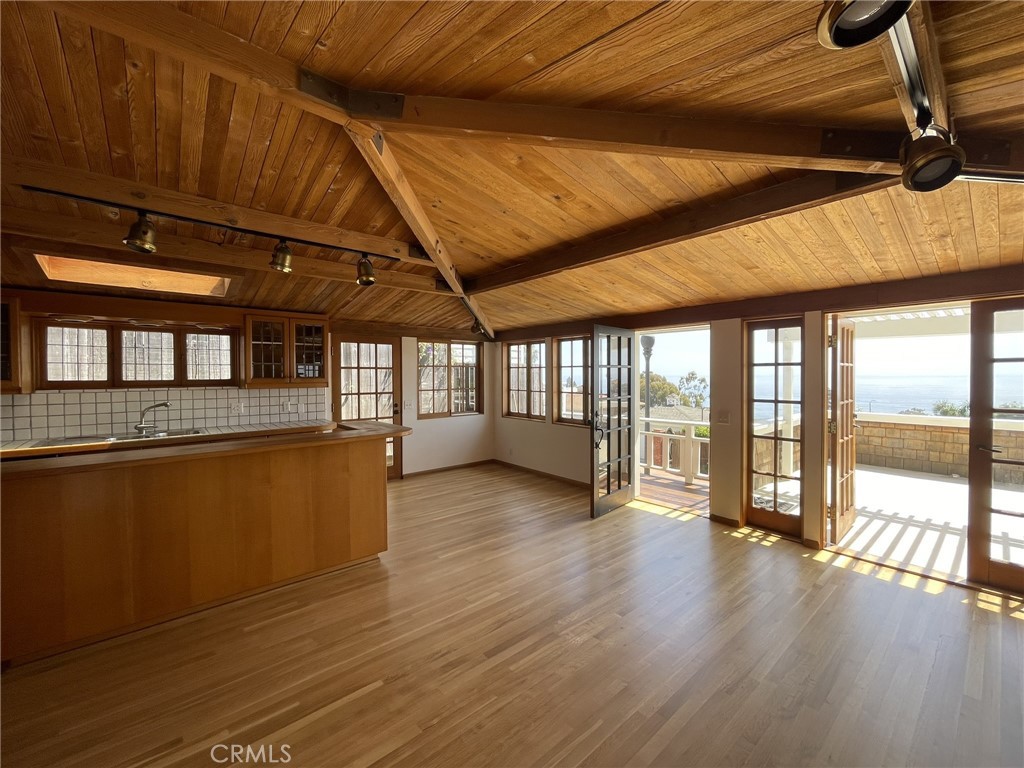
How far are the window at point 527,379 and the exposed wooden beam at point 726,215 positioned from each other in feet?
8.40

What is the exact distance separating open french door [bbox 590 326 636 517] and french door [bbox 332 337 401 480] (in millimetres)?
2915

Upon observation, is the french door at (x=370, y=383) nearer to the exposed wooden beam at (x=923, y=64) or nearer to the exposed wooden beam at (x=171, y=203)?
the exposed wooden beam at (x=171, y=203)

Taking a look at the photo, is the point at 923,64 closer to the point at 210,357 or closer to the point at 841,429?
the point at 841,429

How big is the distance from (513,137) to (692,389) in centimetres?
962

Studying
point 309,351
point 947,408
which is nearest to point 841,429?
point 947,408

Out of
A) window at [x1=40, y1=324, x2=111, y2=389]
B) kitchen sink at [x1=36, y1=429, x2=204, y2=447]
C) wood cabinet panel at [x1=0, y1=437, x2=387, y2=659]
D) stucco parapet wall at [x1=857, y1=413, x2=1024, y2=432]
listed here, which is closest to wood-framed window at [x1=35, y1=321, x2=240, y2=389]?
window at [x1=40, y1=324, x2=111, y2=389]

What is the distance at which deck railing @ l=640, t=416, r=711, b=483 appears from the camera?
5.71 metres

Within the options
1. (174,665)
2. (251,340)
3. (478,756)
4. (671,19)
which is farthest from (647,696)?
(251,340)

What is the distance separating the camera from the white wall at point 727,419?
401 centimetres

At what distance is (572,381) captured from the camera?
5.81 metres

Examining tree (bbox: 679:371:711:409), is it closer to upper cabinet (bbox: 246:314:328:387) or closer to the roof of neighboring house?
the roof of neighboring house

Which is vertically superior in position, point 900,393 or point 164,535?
point 900,393

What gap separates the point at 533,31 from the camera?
1310 millimetres

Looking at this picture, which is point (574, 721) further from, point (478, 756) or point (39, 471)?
point (39, 471)
